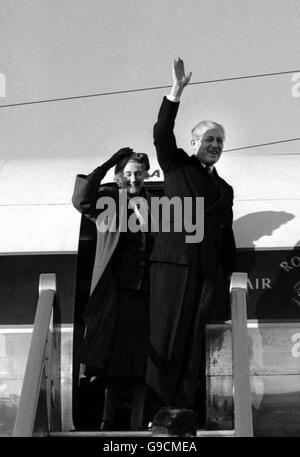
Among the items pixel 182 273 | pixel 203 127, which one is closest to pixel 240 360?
pixel 182 273

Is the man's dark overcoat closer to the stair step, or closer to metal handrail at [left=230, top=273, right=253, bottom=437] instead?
metal handrail at [left=230, top=273, right=253, bottom=437]

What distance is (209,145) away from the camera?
8.88m

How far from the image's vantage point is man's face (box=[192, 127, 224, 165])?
350 inches

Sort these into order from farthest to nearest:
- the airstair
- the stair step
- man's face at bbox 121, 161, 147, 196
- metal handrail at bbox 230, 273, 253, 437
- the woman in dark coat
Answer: man's face at bbox 121, 161, 147, 196
the woman in dark coat
the stair step
the airstair
metal handrail at bbox 230, 273, 253, 437

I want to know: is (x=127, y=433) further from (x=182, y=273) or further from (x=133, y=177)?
(x=133, y=177)

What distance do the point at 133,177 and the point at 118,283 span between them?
81cm

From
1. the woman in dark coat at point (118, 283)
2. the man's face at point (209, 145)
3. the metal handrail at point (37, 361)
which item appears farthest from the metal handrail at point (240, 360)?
the metal handrail at point (37, 361)

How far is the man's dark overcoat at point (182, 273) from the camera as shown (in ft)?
27.3

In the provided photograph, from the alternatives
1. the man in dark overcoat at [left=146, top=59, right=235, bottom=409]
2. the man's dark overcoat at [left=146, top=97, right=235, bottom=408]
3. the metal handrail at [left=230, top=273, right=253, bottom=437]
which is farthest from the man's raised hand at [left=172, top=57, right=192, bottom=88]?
the metal handrail at [left=230, top=273, right=253, bottom=437]

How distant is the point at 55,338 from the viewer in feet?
28.6

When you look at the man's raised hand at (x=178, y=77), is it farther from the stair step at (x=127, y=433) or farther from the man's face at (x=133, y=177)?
the stair step at (x=127, y=433)

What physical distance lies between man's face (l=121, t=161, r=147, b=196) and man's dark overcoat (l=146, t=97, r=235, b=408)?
0.56 feet
